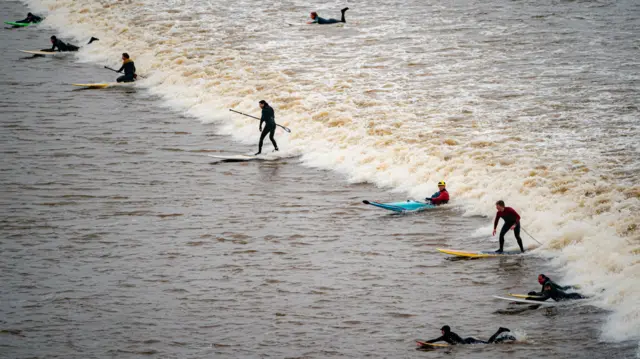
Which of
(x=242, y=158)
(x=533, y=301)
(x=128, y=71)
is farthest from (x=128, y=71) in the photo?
(x=533, y=301)

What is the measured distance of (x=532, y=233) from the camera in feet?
64.7

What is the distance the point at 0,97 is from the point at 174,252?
60.2ft

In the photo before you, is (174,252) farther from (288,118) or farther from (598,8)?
(598,8)

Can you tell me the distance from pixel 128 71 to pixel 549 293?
82.0 ft

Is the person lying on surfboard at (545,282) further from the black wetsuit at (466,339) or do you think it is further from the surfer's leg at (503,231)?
the surfer's leg at (503,231)

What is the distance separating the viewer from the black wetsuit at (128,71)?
36250mm

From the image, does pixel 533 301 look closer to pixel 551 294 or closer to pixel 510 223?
pixel 551 294

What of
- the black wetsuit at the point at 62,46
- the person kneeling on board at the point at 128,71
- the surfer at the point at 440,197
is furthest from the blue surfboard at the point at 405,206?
the black wetsuit at the point at 62,46

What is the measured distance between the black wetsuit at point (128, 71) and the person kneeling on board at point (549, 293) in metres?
24.5

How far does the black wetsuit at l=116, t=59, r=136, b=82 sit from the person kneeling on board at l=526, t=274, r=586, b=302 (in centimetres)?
2449

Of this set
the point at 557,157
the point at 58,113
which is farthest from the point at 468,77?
the point at 58,113

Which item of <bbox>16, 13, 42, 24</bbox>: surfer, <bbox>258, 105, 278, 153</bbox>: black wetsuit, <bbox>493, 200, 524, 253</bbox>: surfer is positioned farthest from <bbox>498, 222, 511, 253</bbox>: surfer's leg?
<bbox>16, 13, 42, 24</bbox>: surfer

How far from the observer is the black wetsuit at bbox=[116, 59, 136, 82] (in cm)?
3625

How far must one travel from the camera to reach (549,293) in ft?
52.2
